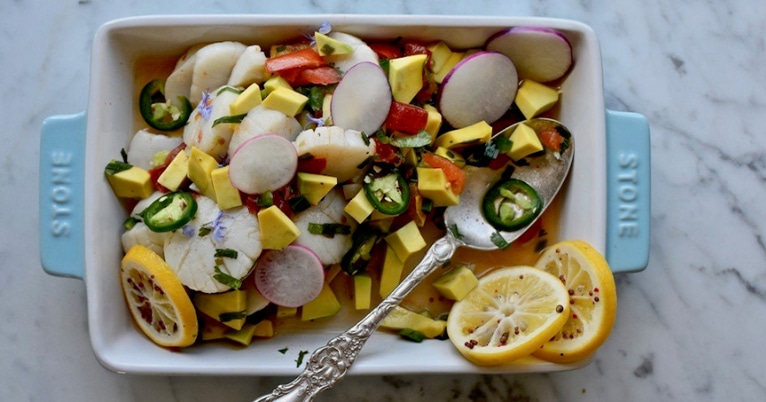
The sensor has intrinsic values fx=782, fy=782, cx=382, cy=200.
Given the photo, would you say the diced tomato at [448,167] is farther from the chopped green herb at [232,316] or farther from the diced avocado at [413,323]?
the chopped green herb at [232,316]

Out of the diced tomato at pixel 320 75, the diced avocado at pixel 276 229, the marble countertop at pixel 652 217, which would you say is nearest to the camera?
the diced avocado at pixel 276 229

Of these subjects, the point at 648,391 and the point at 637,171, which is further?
the point at 648,391

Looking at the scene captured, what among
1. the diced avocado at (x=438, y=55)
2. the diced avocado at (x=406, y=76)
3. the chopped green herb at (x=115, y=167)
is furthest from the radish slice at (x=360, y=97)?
the chopped green herb at (x=115, y=167)

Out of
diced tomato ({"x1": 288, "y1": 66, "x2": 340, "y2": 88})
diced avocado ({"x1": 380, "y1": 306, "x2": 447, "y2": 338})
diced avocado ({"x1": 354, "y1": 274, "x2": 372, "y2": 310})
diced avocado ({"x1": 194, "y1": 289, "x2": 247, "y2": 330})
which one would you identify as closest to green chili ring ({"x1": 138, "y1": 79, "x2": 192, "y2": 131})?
diced tomato ({"x1": 288, "y1": 66, "x2": 340, "y2": 88})

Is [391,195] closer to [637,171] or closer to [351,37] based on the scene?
[351,37]

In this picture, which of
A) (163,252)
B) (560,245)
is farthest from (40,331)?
(560,245)

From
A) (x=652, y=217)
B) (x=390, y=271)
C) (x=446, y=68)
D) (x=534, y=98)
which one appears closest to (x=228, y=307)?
(x=390, y=271)

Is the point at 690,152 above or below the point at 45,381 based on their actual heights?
above

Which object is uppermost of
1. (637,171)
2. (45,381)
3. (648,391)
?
(637,171)
